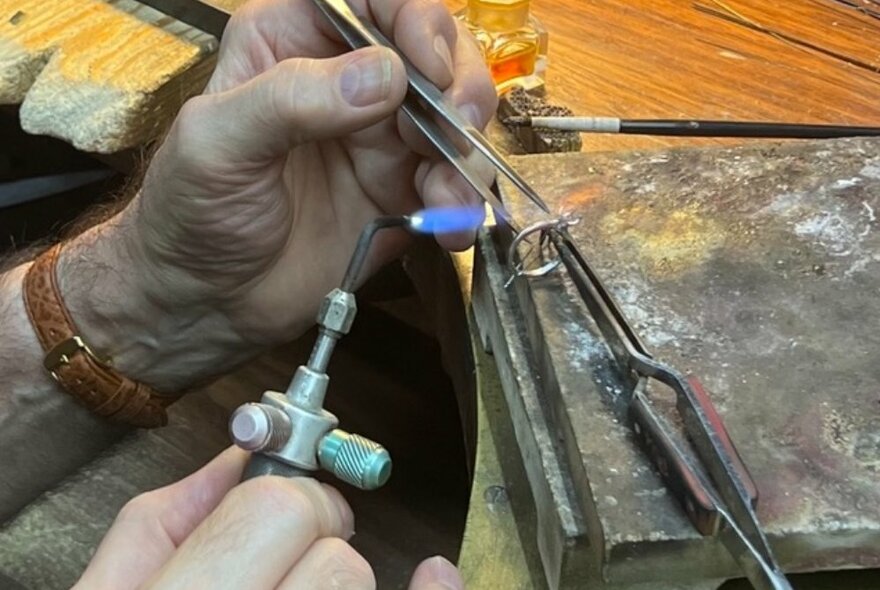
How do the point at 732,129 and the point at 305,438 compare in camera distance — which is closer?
the point at 305,438

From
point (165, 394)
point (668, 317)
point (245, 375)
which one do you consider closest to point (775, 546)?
point (668, 317)

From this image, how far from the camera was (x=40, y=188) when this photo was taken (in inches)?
62.0

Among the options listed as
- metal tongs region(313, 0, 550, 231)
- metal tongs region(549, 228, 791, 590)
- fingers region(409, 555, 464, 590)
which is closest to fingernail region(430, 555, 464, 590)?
fingers region(409, 555, 464, 590)

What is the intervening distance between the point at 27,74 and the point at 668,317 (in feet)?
2.48

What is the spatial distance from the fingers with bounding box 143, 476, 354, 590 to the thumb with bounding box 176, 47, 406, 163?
0.28 m

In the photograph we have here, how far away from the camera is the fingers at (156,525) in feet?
2.01

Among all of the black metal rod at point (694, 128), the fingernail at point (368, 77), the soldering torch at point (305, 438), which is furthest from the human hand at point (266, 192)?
the soldering torch at point (305, 438)

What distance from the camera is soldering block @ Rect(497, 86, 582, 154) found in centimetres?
94

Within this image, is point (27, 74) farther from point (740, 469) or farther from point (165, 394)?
point (740, 469)

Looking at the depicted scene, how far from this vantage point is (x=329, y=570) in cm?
57

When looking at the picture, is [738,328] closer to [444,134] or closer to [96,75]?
[444,134]

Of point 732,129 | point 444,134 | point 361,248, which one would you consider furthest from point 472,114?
point 732,129

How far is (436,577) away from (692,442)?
16 centimetres

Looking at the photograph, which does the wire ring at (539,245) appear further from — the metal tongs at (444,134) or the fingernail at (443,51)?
the fingernail at (443,51)
